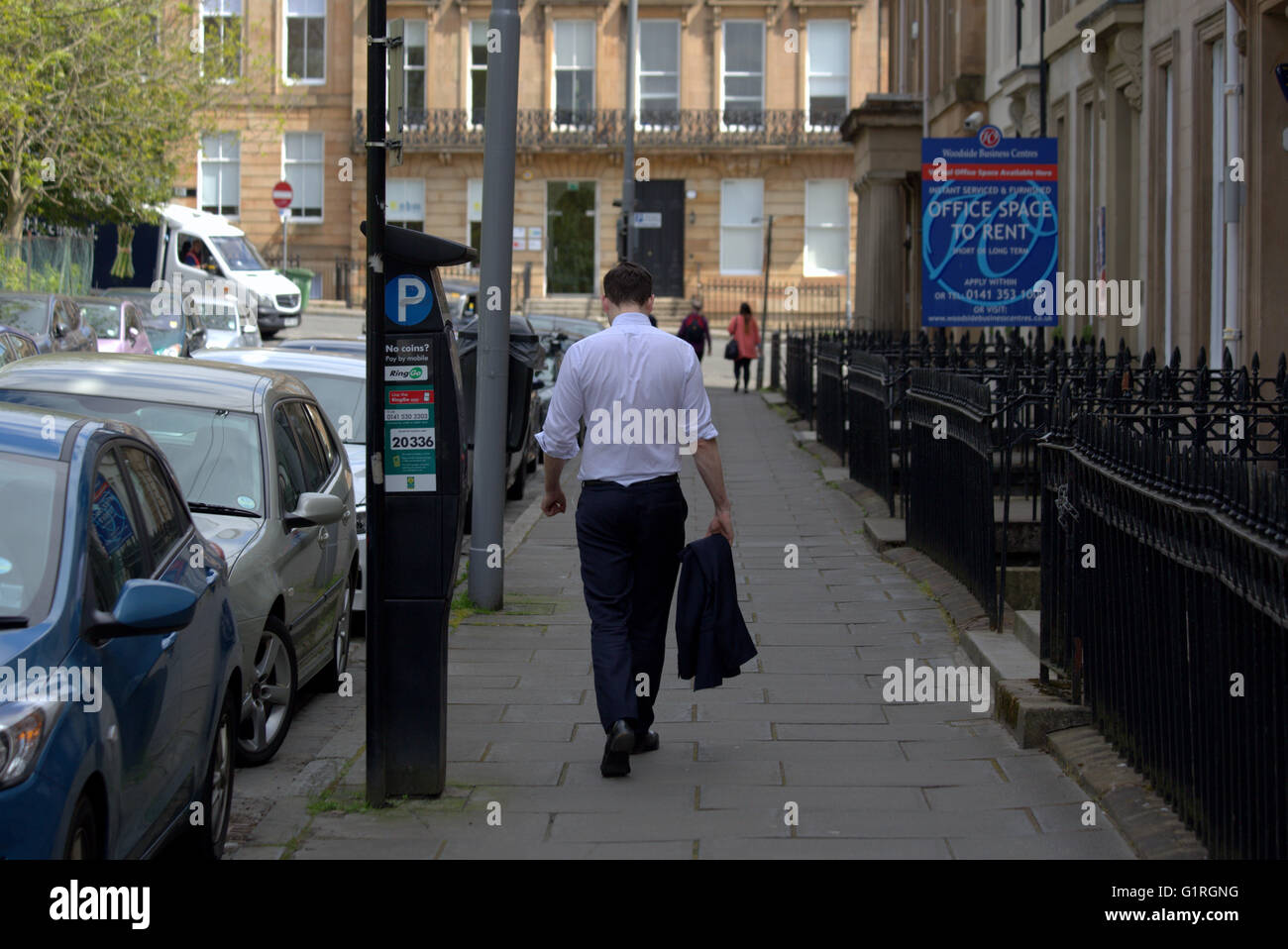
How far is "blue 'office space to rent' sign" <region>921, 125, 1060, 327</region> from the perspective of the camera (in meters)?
14.3

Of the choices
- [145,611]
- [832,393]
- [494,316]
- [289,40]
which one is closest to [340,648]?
[494,316]

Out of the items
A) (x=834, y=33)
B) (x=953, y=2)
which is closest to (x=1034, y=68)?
(x=953, y=2)

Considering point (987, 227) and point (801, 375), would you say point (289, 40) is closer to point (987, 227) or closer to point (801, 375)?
point (801, 375)

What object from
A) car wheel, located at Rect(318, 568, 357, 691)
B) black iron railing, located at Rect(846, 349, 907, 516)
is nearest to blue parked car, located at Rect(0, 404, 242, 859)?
car wheel, located at Rect(318, 568, 357, 691)

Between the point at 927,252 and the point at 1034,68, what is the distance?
9591 millimetres

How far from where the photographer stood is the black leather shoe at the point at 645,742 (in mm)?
7020

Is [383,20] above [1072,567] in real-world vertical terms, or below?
above

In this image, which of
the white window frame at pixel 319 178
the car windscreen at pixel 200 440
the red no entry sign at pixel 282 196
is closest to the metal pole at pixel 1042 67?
the car windscreen at pixel 200 440

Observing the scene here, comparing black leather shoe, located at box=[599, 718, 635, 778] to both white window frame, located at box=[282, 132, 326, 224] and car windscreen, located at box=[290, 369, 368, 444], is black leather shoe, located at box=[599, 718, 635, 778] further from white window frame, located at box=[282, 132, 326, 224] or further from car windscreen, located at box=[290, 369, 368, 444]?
white window frame, located at box=[282, 132, 326, 224]

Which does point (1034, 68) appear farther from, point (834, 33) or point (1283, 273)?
point (834, 33)

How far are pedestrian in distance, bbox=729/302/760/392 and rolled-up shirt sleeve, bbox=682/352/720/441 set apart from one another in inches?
1029

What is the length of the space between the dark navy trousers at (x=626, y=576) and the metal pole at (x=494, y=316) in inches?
148

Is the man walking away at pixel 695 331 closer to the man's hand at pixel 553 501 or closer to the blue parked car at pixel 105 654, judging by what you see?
the man's hand at pixel 553 501

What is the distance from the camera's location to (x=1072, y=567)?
7055mm
